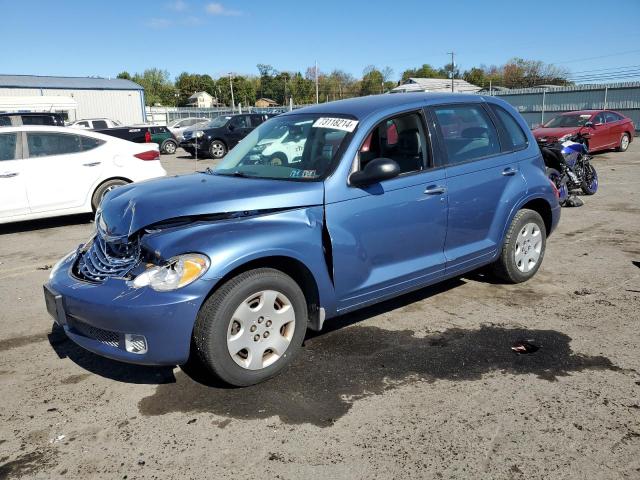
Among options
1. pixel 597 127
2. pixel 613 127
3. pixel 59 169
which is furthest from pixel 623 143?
pixel 59 169

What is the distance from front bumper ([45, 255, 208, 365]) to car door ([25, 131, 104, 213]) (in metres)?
5.66

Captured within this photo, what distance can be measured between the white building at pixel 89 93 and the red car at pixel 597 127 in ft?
103

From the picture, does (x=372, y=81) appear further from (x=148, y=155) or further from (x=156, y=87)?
(x=148, y=155)

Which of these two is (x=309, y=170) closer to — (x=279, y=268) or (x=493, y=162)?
(x=279, y=268)

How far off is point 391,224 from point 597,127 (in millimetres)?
16420

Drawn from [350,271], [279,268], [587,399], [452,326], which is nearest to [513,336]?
[452,326]

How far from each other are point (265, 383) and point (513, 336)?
1.98m

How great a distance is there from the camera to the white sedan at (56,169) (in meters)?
8.16

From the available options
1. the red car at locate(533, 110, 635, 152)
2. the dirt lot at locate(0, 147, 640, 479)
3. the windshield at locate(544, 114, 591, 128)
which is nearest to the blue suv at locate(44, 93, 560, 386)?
the dirt lot at locate(0, 147, 640, 479)

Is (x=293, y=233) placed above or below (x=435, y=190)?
below

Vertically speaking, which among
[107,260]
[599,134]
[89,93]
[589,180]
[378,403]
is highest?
[89,93]

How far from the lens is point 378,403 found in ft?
10.7

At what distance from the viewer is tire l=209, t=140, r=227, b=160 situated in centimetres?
2047

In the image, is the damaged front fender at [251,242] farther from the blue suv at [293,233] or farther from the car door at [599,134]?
the car door at [599,134]
